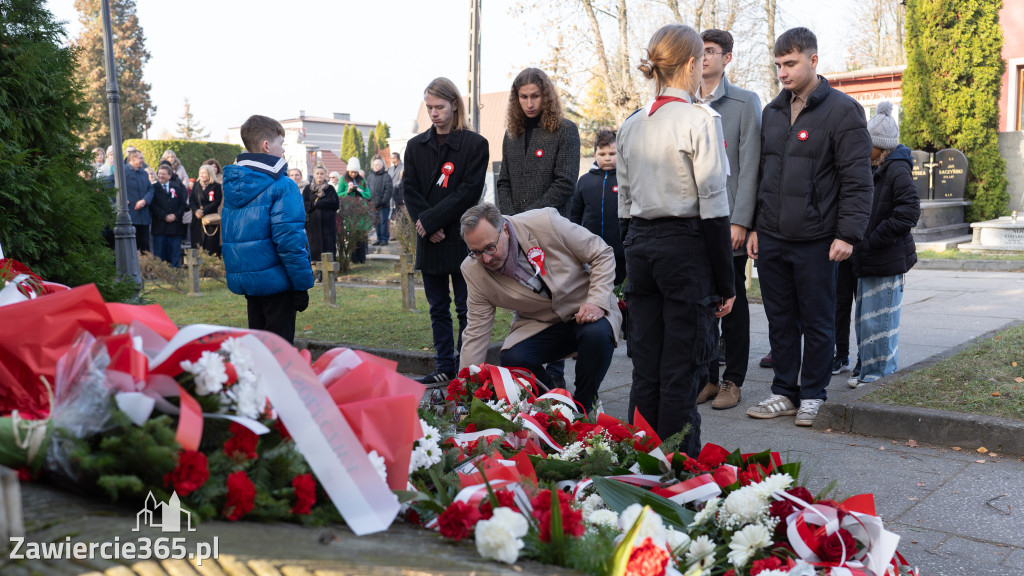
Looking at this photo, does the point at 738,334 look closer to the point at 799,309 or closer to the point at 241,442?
the point at 799,309

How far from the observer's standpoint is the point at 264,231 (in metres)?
4.98

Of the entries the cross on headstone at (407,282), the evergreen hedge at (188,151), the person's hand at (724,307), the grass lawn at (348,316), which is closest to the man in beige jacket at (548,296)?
the person's hand at (724,307)

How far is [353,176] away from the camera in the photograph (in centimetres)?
1702

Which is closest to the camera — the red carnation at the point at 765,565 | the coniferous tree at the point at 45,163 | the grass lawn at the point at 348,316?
the red carnation at the point at 765,565

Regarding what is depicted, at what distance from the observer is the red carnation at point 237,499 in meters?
1.51

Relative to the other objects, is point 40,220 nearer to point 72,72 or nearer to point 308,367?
point 72,72

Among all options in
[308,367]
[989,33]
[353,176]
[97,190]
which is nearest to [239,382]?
[308,367]

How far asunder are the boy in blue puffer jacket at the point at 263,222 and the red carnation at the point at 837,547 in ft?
11.8

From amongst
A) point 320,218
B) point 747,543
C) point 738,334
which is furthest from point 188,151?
point 747,543

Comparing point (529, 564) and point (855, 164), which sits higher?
point (855, 164)

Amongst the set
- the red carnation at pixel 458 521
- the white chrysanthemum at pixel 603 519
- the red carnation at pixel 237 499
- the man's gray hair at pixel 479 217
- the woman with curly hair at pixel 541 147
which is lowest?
the white chrysanthemum at pixel 603 519

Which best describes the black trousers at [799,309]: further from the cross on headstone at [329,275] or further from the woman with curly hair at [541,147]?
the cross on headstone at [329,275]

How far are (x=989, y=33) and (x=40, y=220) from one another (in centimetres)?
2112

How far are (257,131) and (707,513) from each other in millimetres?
3874
